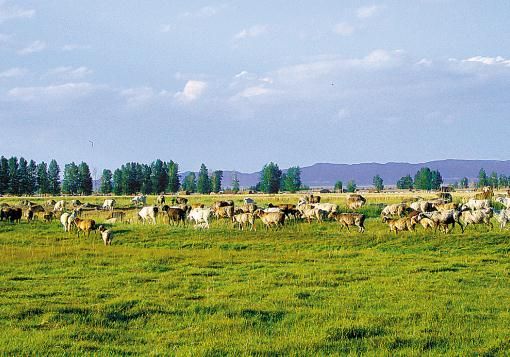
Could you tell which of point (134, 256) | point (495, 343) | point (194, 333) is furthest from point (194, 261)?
point (495, 343)

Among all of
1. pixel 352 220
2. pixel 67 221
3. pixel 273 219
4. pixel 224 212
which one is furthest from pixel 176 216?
pixel 352 220

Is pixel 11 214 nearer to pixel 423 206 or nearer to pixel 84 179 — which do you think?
pixel 423 206

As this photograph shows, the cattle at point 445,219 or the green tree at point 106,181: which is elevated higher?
the green tree at point 106,181


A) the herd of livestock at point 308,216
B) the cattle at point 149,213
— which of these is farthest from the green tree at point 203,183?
the cattle at point 149,213

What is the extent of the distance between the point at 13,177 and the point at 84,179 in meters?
Answer: 15.3

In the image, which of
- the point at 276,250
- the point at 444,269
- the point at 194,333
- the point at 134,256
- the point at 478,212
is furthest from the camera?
the point at 478,212

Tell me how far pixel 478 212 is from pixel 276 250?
1376cm

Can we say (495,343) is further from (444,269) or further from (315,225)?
(315,225)

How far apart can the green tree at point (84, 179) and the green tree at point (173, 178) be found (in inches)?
708

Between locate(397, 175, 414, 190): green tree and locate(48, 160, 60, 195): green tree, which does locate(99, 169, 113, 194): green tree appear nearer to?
locate(48, 160, 60, 195): green tree

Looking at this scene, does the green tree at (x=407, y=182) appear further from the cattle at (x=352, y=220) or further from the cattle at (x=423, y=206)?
the cattle at (x=352, y=220)

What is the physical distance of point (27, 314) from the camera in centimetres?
1346

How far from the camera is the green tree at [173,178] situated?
419 ft

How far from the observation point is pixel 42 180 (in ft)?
384
